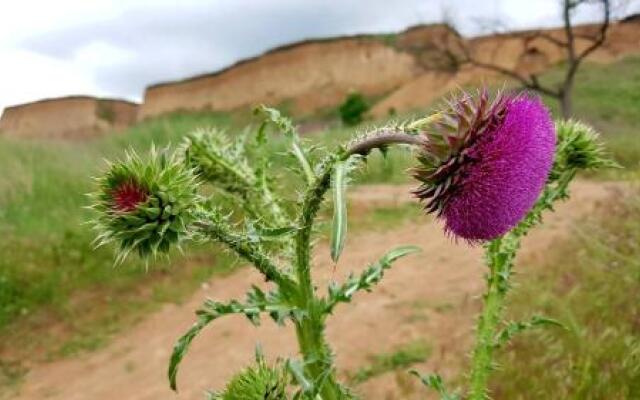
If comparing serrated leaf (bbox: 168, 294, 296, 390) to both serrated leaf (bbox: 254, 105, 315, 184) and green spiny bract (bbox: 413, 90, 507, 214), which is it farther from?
green spiny bract (bbox: 413, 90, 507, 214)

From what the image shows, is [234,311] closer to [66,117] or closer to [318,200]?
[318,200]

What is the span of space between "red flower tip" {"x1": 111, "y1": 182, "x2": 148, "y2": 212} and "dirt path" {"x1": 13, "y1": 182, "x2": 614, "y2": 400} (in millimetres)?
2912

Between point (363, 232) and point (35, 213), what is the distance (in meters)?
4.56

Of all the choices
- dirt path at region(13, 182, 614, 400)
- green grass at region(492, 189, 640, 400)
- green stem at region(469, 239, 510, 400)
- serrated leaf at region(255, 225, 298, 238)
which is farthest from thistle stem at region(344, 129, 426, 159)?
dirt path at region(13, 182, 614, 400)

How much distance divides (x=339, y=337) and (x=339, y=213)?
471 cm

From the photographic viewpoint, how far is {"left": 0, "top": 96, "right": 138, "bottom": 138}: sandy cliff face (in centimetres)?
5094

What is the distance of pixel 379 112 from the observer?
46438 mm

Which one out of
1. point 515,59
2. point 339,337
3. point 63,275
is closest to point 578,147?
point 339,337

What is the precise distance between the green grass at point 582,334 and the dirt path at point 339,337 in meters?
0.48

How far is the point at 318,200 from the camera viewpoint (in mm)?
1947

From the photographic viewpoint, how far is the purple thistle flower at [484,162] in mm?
1553

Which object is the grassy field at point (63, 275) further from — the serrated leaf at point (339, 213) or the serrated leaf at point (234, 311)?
the serrated leaf at point (339, 213)

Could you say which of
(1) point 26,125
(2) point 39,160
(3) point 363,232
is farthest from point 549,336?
(1) point 26,125

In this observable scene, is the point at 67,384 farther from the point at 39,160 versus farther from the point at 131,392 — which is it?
the point at 39,160
